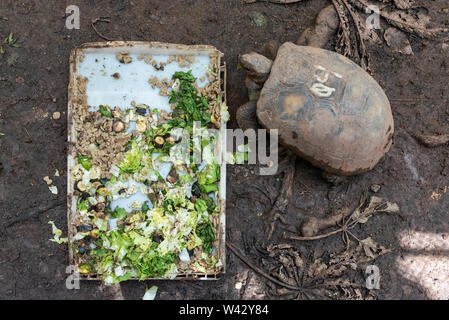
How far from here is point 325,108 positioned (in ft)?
10.8

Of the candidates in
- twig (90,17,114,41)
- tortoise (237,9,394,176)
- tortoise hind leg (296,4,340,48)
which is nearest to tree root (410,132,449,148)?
tortoise (237,9,394,176)

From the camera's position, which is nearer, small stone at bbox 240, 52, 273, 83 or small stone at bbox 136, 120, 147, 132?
small stone at bbox 240, 52, 273, 83

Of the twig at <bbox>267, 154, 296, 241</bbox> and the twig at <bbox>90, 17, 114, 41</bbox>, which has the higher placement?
the twig at <bbox>90, 17, 114, 41</bbox>

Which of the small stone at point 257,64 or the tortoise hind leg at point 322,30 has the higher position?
the tortoise hind leg at point 322,30

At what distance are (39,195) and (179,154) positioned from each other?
139 cm

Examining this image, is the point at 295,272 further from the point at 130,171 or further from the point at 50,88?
the point at 50,88

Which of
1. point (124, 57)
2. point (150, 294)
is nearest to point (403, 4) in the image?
point (124, 57)

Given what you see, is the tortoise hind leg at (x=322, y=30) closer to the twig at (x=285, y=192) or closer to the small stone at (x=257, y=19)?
the small stone at (x=257, y=19)

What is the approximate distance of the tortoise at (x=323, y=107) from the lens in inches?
130

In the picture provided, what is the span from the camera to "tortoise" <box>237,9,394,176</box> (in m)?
3.30

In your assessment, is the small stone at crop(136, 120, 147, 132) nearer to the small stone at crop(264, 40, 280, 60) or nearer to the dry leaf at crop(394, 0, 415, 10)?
the small stone at crop(264, 40, 280, 60)

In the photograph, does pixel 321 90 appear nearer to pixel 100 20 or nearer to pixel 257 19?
pixel 257 19

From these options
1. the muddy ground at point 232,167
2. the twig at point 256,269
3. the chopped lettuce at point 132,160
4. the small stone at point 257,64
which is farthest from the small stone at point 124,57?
the twig at point 256,269

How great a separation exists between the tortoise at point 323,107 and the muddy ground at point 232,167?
476mm
